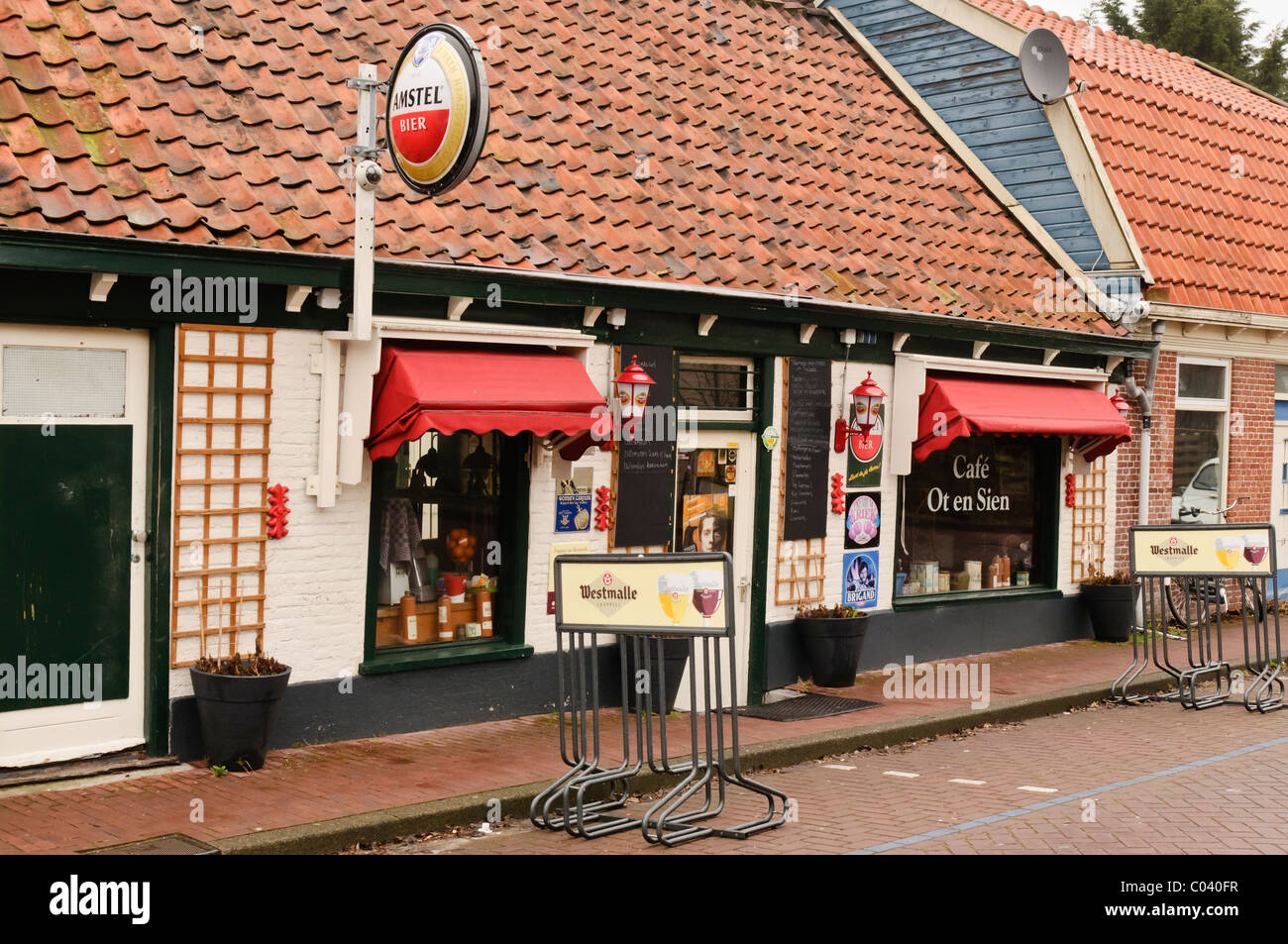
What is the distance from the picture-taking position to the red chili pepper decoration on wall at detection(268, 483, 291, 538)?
29.1ft

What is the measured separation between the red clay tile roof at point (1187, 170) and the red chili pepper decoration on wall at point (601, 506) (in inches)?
294

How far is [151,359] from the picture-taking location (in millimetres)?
8445

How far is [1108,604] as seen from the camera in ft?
49.2

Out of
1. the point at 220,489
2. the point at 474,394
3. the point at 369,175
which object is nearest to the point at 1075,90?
the point at 474,394

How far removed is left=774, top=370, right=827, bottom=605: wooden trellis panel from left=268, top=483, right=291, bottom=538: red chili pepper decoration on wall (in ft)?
15.0

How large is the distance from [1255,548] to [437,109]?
Answer: 7854 millimetres

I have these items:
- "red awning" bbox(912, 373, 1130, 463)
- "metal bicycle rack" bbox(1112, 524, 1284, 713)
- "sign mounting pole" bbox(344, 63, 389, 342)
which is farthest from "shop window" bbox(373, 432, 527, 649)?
"metal bicycle rack" bbox(1112, 524, 1284, 713)

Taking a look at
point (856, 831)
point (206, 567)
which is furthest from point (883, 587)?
point (206, 567)

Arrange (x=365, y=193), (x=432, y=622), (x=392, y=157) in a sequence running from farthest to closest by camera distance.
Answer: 1. (x=432, y=622)
2. (x=392, y=157)
3. (x=365, y=193)

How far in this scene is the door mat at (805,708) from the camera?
1102 centimetres

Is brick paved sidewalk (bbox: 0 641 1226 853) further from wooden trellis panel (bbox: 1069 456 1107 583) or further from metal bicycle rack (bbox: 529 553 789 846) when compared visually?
wooden trellis panel (bbox: 1069 456 1107 583)

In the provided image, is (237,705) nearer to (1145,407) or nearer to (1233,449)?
(1145,407)

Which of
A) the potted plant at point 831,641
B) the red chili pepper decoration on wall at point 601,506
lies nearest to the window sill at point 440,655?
the red chili pepper decoration on wall at point 601,506

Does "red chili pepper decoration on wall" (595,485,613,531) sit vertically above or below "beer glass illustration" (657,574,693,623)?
above
